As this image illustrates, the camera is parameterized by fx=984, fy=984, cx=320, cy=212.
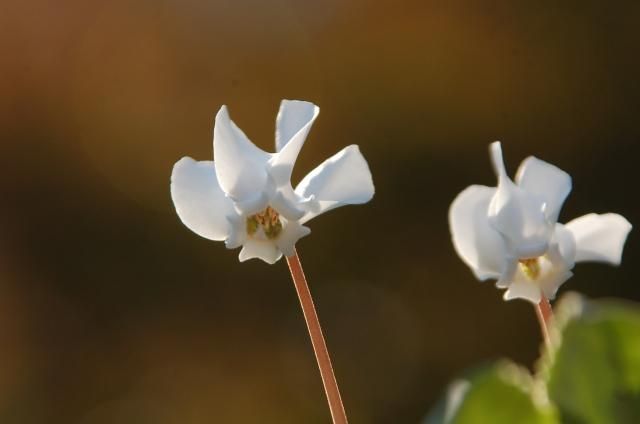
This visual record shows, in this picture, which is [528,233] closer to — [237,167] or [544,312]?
[544,312]

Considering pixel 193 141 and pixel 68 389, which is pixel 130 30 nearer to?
pixel 193 141

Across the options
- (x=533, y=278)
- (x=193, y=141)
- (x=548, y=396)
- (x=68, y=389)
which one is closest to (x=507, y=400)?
(x=548, y=396)

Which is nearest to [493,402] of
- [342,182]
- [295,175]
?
[342,182]

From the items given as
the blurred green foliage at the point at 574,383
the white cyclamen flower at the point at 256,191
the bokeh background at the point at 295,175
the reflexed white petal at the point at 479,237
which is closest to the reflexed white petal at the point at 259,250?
the white cyclamen flower at the point at 256,191

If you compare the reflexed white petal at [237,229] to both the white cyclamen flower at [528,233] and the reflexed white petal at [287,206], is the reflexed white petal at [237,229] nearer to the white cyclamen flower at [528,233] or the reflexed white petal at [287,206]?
the reflexed white petal at [287,206]

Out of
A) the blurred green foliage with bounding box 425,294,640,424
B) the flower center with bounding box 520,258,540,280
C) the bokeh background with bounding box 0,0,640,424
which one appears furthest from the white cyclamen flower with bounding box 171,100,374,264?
the bokeh background with bounding box 0,0,640,424

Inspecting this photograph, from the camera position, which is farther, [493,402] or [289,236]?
[289,236]
